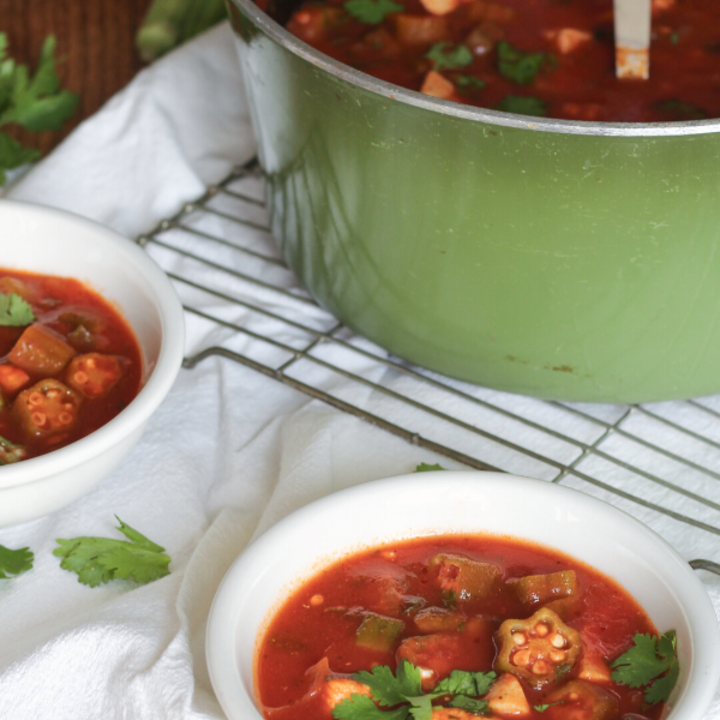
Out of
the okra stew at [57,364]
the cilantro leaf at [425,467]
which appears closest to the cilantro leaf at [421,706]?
the cilantro leaf at [425,467]

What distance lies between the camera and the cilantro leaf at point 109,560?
4.42ft

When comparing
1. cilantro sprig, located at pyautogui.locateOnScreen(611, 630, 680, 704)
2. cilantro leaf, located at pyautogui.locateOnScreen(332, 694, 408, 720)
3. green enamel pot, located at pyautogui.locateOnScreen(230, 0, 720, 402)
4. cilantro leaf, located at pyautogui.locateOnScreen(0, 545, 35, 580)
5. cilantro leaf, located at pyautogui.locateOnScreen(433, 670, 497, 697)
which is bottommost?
cilantro leaf, located at pyautogui.locateOnScreen(0, 545, 35, 580)

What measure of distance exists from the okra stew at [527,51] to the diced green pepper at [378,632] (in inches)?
28.1

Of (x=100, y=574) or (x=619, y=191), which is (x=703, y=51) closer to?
(x=619, y=191)

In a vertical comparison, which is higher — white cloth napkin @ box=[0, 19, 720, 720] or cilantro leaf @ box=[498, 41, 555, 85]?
cilantro leaf @ box=[498, 41, 555, 85]

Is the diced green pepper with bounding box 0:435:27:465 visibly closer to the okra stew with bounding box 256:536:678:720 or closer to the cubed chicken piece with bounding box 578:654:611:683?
the okra stew with bounding box 256:536:678:720

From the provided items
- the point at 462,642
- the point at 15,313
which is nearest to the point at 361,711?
the point at 462,642

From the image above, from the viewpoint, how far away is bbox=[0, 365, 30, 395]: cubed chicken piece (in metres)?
1.37

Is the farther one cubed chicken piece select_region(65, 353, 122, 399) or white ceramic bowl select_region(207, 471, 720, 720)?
cubed chicken piece select_region(65, 353, 122, 399)

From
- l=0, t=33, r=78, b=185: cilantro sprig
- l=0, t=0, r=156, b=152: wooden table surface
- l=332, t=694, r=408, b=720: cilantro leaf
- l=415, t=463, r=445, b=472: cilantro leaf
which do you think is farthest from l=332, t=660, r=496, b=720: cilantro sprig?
l=0, t=0, r=156, b=152: wooden table surface

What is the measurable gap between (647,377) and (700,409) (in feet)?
0.64

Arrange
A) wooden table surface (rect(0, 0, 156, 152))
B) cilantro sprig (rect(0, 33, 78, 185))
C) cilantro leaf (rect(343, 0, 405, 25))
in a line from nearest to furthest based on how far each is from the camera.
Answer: cilantro leaf (rect(343, 0, 405, 25))
cilantro sprig (rect(0, 33, 78, 185))
wooden table surface (rect(0, 0, 156, 152))

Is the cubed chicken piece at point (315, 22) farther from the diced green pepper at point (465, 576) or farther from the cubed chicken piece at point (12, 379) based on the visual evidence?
the diced green pepper at point (465, 576)

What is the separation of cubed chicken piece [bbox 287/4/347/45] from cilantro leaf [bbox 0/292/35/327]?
0.59 metres
